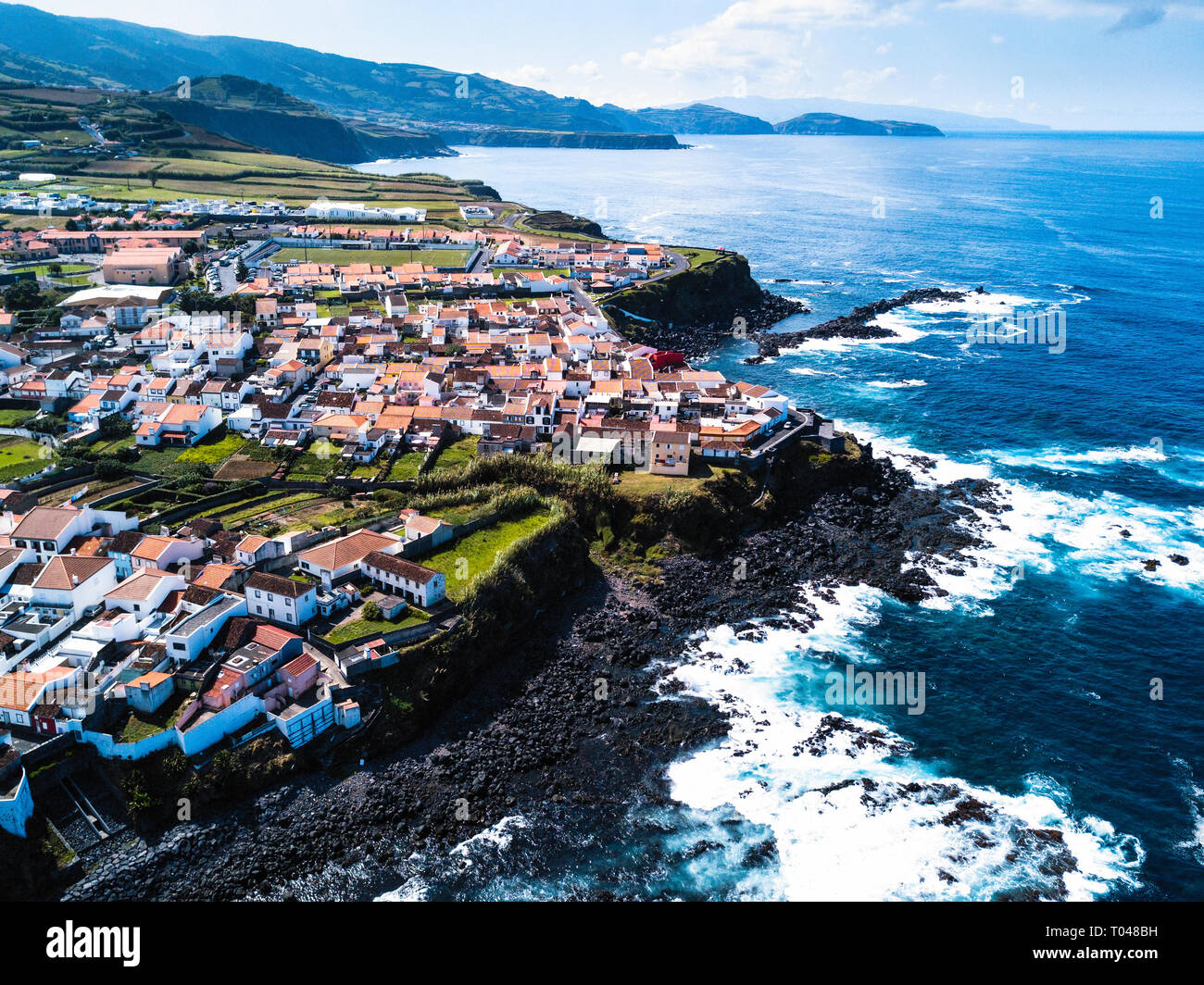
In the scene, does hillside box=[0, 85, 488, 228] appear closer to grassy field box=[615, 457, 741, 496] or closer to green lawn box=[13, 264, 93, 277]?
green lawn box=[13, 264, 93, 277]

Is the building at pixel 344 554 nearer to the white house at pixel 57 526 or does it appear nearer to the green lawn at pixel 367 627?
the green lawn at pixel 367 627

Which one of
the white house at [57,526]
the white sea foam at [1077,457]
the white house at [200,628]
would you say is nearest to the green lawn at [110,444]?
the white house at [57,526]

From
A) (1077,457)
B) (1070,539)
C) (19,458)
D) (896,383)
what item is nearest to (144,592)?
(19,458)

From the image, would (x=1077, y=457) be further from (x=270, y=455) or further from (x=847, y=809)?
(x=270, y=455)

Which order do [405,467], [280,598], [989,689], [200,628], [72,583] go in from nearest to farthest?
[200,628], [280,598], [72,583], [989,689], [405,467]

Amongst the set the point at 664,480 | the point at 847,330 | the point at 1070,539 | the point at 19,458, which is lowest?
the point at 1070,539

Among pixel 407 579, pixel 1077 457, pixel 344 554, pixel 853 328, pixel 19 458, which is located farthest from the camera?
pixel 853 328
